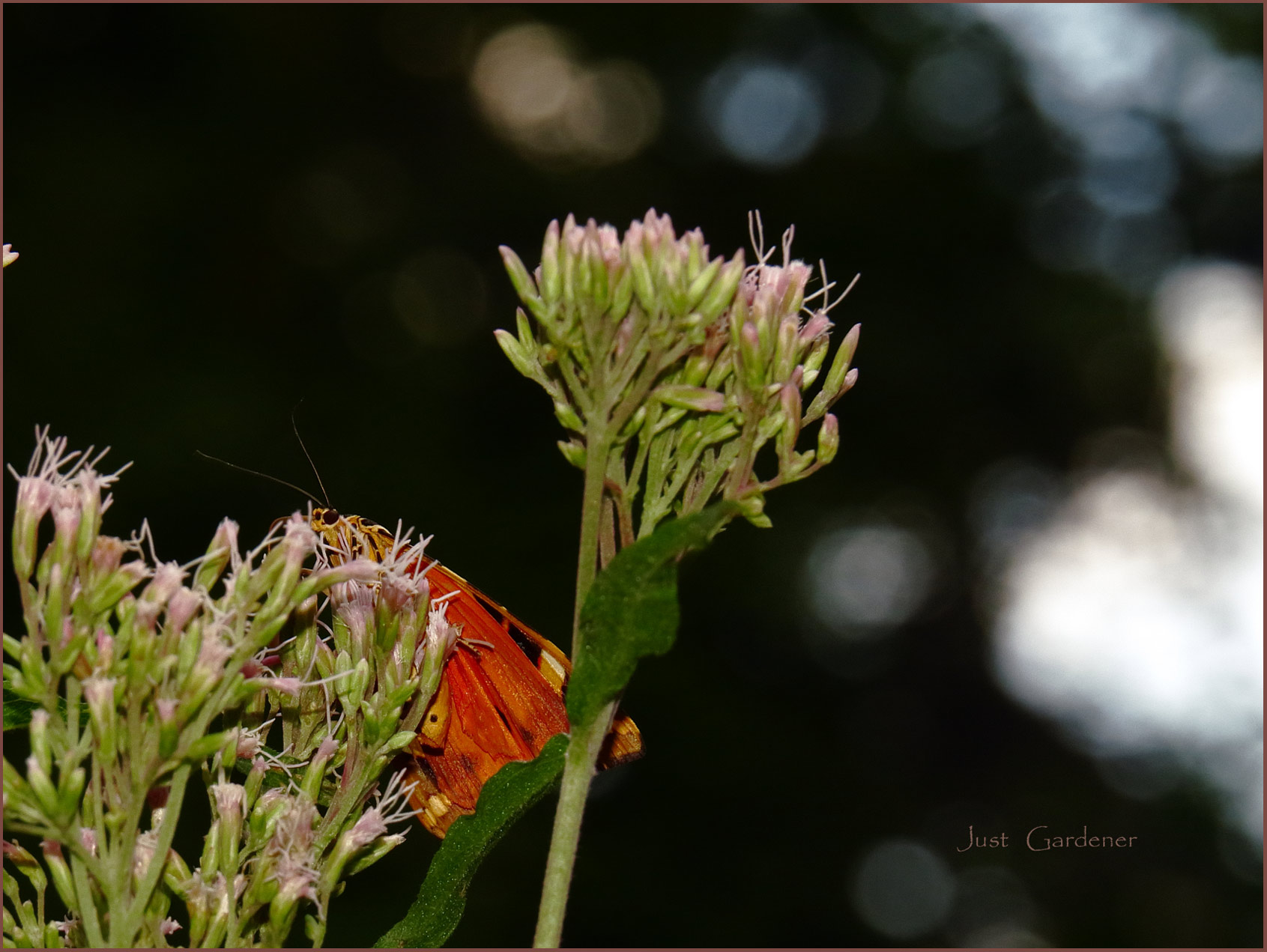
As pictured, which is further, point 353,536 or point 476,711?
point 353,536

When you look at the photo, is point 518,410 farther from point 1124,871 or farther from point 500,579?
point 1124,871

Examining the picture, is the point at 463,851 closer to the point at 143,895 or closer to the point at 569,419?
the point at 143,895

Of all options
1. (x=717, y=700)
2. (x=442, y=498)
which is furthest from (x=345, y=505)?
(x=717, y=700)

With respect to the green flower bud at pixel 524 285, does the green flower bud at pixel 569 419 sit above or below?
below

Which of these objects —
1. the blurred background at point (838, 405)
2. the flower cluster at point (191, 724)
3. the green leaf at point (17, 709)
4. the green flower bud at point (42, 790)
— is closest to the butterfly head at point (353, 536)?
the flower cluster at point (191, 724)

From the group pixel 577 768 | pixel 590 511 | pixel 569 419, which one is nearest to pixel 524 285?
pixel 569 419

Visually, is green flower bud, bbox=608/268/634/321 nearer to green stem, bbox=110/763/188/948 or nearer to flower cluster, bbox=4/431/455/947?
flower cluster, bbox=4/431/455/947

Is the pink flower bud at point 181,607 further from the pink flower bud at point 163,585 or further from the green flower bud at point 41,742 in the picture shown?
the green flower bud at point 41,742
